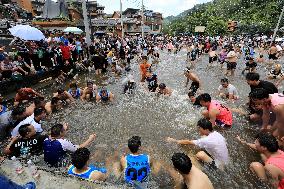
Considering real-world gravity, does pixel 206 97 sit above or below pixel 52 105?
above

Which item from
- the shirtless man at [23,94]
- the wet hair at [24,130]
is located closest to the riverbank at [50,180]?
the wet hair at [24,130]

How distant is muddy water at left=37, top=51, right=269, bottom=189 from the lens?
16.6 ft

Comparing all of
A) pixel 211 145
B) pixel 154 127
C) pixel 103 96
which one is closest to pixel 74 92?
pixel 103 96

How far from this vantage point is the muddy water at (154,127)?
5.07m

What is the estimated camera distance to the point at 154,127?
7727 mm

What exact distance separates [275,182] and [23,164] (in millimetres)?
4019

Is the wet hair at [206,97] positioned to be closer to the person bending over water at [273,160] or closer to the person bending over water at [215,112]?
the person bending over water at [215,112]

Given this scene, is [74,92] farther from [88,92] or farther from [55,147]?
[55,147]

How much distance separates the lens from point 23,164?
4.30m

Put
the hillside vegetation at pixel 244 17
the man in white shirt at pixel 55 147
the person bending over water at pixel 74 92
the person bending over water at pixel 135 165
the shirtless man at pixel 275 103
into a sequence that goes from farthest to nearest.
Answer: the hillside vegetation at pixel 244 17 < the person bending over water at pixel 74 92 < the shirtless man at pixel 275 103 < the man in white shirt at pixel 55 147 < the person bending over water at pixel 135 165

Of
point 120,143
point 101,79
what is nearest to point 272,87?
point 120,143

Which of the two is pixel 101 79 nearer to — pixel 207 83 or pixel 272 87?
pixel 207 83

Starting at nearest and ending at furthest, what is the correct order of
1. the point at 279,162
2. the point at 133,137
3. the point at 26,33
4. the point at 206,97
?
the point at 279,162 → the point at 133,137 → the point at 206,97 → the point at 26,33

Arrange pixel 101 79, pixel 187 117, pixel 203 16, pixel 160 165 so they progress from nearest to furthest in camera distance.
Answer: pixel 160 165 → pixel 187 117 → pixel 101 79 → pixel 203 16
